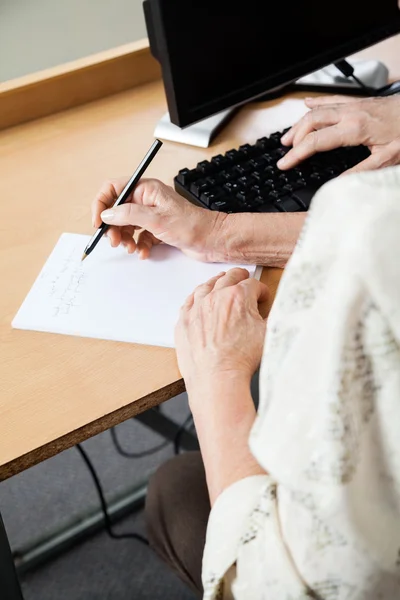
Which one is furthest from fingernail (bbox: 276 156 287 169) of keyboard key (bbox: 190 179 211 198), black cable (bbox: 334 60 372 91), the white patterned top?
the white patterned top

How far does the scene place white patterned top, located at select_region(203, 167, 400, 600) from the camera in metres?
0.40

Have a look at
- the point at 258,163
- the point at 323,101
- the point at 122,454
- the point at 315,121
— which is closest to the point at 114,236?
the point at 258,163

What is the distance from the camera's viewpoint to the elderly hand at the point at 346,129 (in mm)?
971

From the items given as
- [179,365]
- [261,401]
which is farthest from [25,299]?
[261,401]

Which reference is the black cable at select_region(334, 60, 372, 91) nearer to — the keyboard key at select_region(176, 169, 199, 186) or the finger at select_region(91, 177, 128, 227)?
the keyboard key at select_region(176, 169, 199, 186)

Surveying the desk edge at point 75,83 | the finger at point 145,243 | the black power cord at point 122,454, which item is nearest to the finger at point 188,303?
the finger at point 145,243

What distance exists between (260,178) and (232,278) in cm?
21

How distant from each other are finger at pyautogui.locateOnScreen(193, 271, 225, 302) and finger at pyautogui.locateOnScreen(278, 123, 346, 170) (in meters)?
0.25

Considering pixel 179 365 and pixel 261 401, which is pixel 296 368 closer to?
pixel 261 401

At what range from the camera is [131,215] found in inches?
32.6

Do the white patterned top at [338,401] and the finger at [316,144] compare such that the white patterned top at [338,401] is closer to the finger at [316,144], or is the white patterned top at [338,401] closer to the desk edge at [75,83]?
the finger at [316,144]

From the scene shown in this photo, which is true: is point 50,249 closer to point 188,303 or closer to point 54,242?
point 54,242

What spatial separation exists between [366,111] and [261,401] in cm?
67

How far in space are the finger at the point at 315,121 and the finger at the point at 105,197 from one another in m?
0.27
